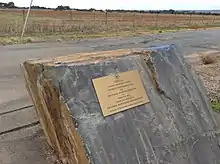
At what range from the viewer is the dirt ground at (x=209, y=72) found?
803cm

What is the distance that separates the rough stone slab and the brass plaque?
2.3 inches

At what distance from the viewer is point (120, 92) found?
4148mm

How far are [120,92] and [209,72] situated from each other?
6569mm

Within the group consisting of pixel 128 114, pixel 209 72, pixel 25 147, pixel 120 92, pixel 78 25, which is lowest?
pixel 25 147

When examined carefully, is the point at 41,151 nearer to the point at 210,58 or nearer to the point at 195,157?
the point at 195,157

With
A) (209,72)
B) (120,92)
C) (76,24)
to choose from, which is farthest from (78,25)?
(120,92)

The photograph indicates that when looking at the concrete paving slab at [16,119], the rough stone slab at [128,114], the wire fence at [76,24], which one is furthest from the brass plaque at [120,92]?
the wire fence at [76,24]

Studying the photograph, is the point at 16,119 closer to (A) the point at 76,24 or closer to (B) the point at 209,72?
(B) the point at 209,72

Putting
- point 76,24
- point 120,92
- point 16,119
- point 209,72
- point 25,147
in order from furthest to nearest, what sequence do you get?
point 76,24
point 209,72
point 16,119
point 25,147
point 120,92

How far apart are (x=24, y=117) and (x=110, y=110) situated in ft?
8.30

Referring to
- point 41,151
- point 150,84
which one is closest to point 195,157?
point 150,84

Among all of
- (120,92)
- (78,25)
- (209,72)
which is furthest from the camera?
(78,25)

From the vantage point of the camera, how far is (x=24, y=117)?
6.21 m

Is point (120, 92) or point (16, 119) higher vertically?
point (120, 92)
